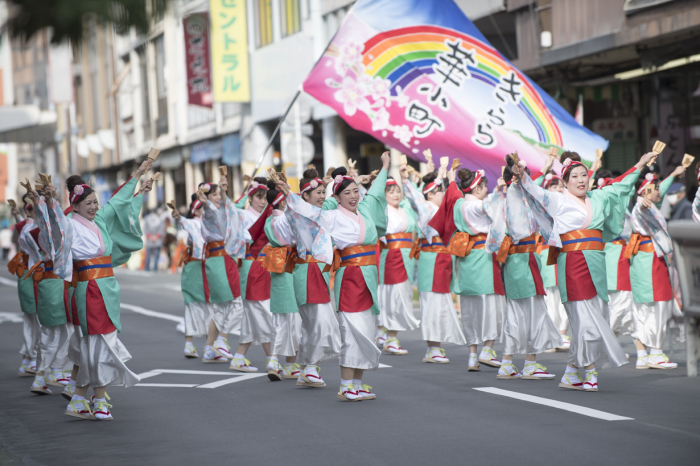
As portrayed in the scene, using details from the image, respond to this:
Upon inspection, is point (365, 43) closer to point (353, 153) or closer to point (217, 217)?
point (217, 217)

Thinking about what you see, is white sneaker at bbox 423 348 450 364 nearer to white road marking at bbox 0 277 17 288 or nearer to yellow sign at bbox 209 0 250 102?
white road marking at bbox 0 277 17 288

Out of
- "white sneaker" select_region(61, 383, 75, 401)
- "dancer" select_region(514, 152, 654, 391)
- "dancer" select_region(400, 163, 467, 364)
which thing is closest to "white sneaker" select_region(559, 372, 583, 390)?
"dancer" select_region(514, 152, 654, 391)

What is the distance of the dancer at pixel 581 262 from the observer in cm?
755

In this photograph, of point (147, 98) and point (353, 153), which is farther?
point (147, 98)

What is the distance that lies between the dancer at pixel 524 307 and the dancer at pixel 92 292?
3.29 meters

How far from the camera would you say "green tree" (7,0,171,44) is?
2707 millimetres

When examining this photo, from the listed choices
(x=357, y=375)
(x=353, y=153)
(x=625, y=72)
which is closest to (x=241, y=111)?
(x=353, y=153)

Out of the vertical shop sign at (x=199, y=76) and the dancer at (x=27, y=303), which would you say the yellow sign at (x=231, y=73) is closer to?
the vertical shop sign at (x=199, y=76)

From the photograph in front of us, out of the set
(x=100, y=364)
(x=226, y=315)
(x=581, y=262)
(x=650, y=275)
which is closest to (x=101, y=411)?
(x=100, y=364)

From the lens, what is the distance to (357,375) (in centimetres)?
776

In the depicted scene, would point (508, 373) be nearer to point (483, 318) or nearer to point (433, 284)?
point (483, 318)

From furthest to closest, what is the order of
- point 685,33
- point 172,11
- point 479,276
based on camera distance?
point 685,33
point 479,276
point 172,11

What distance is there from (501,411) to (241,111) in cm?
2613

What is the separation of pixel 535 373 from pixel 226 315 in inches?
146
